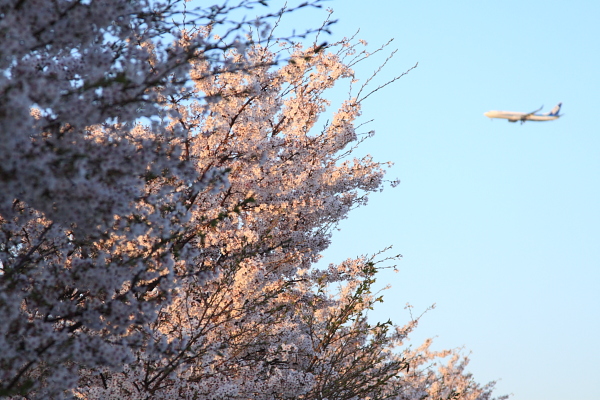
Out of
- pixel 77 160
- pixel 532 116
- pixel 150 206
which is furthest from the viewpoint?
pixel 532 116

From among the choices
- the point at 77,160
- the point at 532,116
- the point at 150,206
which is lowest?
the point at 77,160

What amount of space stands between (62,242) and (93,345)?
199 cm

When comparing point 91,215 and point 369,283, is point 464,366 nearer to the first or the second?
point 369,283

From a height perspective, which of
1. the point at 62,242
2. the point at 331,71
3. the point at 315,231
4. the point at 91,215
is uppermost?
the point at 331,71

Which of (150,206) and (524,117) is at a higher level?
(524,117)

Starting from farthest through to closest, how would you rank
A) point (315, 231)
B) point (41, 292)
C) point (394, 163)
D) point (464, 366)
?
point (464, 366), point (394, 163), point (315, 231), point (41, 292)

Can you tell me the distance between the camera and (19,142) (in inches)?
149

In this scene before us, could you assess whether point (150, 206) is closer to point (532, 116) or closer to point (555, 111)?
point (532, 116)

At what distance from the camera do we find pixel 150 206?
648cm

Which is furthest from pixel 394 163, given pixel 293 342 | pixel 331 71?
pixel 293 342

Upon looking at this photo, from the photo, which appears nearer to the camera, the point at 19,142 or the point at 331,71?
the point at 19,142

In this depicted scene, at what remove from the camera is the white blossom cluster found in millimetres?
4164

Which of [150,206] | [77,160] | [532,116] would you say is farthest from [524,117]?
[77,160]

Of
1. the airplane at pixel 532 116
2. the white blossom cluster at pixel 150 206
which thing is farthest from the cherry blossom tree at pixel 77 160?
the airplane at pixel 532 116
